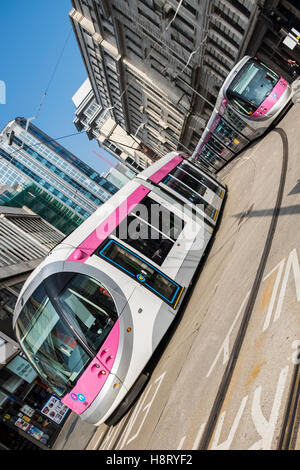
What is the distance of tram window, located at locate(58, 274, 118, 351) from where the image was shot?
20.6 feet

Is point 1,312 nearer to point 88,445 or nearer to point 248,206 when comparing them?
point 88,445

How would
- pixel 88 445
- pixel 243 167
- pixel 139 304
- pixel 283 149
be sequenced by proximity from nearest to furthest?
pixel 139 304
pixel 88 445
pixel 283 149
pixel 243 167

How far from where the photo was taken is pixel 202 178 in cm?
1141

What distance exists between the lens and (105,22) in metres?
26.3

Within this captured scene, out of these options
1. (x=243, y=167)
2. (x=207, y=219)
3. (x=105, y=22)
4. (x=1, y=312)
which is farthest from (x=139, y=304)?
(x=105, y=22)

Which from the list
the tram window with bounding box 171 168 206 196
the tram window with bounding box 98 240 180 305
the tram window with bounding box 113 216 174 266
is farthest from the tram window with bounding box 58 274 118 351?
the tram window with bounding box 171 168 206 196

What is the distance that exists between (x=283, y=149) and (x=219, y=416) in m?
8.11

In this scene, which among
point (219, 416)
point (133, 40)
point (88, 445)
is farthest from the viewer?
point (133, 40)

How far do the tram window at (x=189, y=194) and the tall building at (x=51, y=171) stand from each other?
93.1 m

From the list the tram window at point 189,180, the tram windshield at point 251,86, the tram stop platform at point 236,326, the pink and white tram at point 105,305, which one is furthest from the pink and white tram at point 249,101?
the pink and white tram at point 105,305

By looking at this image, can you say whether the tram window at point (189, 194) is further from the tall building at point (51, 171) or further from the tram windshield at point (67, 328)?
the tall building at point (51, 171)

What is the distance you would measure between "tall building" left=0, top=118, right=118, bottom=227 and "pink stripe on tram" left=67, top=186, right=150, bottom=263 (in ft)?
310

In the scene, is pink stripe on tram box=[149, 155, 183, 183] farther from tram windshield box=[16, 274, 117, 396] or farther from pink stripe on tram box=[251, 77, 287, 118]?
tram windshield box=[16, 274, 117, 396]

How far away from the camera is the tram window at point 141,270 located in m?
7.00
